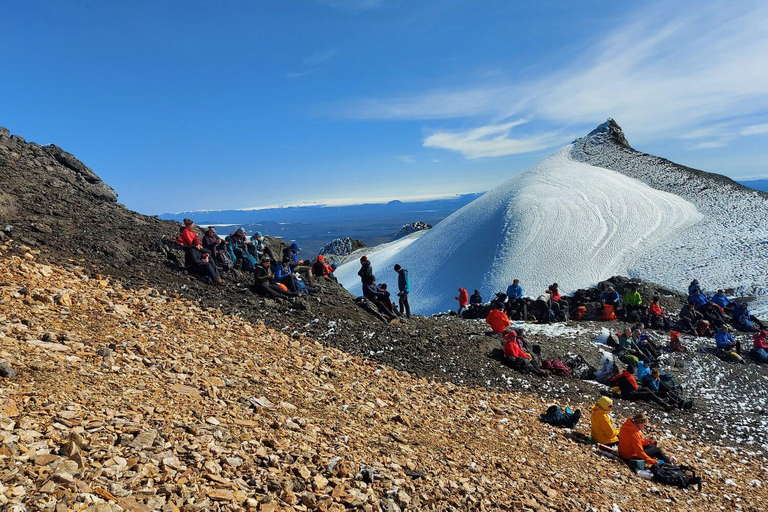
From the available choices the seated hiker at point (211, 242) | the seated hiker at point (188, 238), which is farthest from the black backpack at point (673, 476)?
the seated hiker at point (188, 238)

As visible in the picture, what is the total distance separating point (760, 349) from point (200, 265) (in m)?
17.9

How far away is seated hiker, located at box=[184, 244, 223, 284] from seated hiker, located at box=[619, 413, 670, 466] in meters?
10.1

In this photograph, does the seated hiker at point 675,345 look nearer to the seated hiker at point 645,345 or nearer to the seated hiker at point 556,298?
the seated hiker at point 645,345

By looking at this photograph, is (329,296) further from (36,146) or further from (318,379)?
(36,146)

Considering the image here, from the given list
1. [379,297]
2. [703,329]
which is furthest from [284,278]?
[703,329]

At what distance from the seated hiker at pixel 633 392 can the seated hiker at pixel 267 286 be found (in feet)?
29.0

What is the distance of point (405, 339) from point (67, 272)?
811 cm

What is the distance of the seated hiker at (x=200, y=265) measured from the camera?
12.2 metres

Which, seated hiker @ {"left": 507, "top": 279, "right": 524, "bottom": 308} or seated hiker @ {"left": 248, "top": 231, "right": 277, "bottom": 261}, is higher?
seated hiker @ {"left": 248, "top": 231, "right": 277, "bottom": 261}

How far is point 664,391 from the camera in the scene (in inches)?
433

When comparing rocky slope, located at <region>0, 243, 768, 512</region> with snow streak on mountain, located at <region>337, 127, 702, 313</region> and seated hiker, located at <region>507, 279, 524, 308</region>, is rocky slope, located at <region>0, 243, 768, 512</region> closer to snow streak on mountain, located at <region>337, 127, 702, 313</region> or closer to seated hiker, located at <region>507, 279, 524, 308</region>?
seated hiker, located at <region>507, 279, 524, 308</region>

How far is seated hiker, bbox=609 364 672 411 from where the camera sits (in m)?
10.8

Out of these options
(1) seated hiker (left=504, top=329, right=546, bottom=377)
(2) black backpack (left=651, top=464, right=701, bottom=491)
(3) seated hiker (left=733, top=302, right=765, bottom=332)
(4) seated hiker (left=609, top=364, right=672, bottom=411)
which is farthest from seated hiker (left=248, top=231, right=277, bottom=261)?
(3) seated hiker (left=733, top=302, right=765, bottom=332)

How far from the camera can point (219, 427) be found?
17.3 ft
